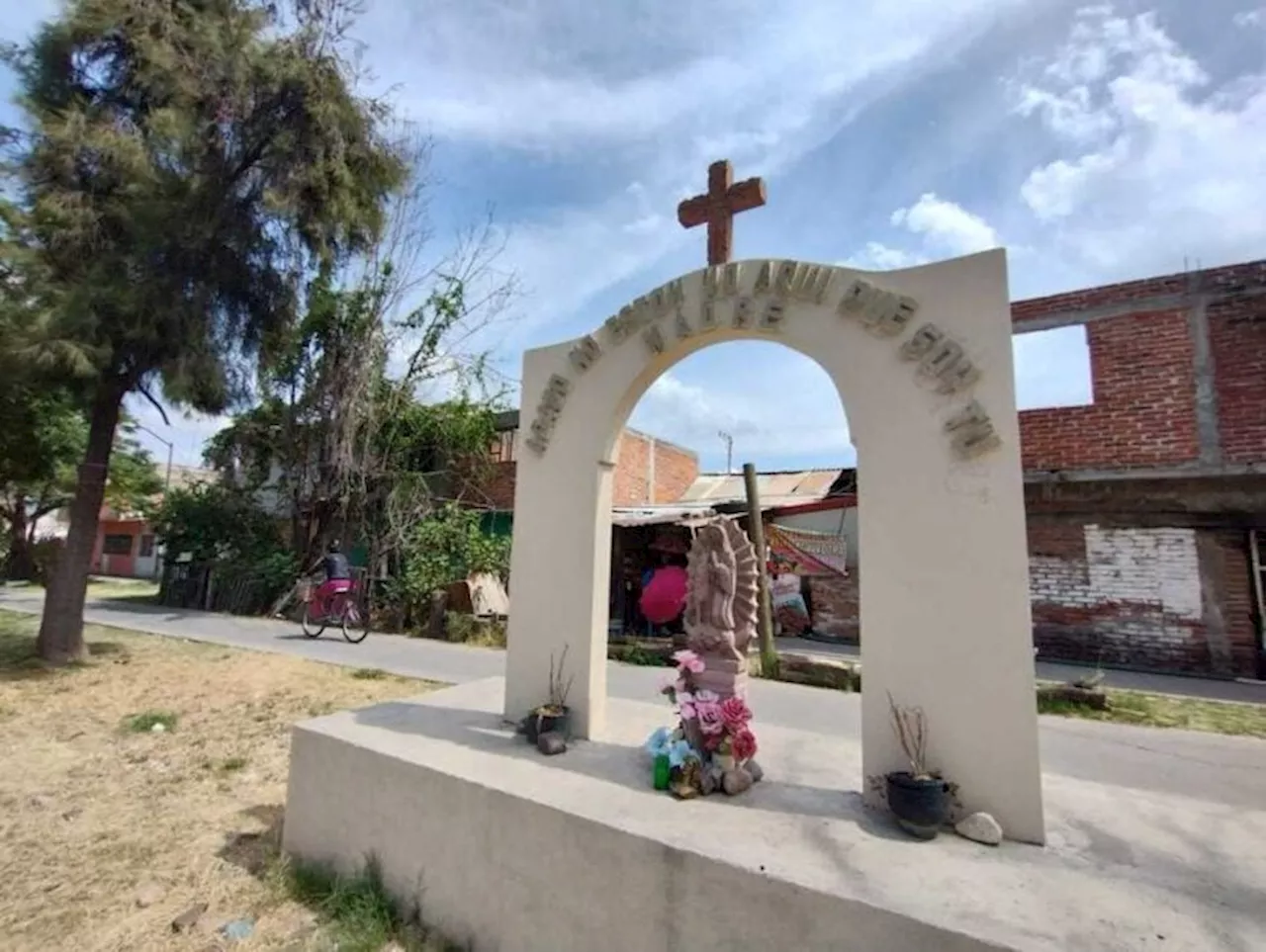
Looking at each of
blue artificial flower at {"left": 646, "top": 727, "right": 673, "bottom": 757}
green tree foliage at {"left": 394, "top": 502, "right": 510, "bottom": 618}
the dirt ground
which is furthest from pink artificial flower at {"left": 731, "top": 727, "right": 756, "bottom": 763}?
green tree foliage at {"left": 394, "top": 502, "right": 510, "bottom": 618}

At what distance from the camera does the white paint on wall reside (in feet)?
28.7

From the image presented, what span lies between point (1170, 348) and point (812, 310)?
8632 mm

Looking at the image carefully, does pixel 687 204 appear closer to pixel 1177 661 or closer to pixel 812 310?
pixel 812 310

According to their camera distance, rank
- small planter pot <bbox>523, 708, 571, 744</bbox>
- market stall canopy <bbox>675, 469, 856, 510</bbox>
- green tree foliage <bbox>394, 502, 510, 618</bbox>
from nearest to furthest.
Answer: small planter pot <bbox>523, 708, 571, 744</bbox>
green tree foliage <bbox>394, 502, 510, 618</bbox>
market stall canopy <bbox>675, 469, 856, 510</bbox>

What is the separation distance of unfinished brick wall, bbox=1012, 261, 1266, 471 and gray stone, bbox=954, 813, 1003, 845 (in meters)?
8.54

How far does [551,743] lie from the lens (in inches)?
138

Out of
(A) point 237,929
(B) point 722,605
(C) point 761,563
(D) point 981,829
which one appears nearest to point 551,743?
(B) point 722,605

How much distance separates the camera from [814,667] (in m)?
7.93

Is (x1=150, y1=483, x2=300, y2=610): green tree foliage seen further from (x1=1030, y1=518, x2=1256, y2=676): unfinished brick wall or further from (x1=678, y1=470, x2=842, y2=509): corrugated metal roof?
(x1=1030, y1=518, x2=1256, y2=676): unfinished brick wall

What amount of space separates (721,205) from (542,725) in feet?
10.6

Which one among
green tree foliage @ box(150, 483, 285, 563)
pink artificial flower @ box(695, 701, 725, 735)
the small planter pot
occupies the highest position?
green tree foliage @ box(150, 483, 285, 563)

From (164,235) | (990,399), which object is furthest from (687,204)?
(164,235)

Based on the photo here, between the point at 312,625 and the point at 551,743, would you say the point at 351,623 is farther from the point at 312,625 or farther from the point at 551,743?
the point at 551,743

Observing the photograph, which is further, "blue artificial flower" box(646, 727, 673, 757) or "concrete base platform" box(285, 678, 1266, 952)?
"blue artificial flower" box(646, 727, 673, 757)
